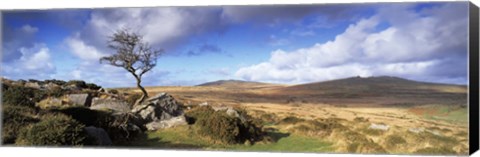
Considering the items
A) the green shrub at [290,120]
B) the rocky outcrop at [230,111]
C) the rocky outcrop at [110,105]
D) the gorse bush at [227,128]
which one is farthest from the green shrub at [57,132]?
the green shrub at [290,120]

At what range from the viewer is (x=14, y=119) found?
46.8 feet

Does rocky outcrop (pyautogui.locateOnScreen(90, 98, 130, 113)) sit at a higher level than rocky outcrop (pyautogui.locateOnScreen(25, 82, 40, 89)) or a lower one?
lower

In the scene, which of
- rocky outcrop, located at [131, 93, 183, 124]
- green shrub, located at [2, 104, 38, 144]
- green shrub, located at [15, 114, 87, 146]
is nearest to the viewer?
green shrub, located at [15, 114, 87, 146]

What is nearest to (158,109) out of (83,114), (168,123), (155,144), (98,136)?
(168,123)

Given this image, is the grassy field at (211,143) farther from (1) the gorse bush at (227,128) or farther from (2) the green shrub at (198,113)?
(2) the green shrub at (198,113)

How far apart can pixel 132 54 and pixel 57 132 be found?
2.02 metres

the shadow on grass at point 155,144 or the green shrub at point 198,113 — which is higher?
the green shrub at point 198,113

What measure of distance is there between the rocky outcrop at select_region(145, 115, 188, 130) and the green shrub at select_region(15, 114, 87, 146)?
1287 mm

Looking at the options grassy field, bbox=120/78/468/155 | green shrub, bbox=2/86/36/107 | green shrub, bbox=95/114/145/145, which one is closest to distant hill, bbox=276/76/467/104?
grassy field, bbox=120/78/468/155

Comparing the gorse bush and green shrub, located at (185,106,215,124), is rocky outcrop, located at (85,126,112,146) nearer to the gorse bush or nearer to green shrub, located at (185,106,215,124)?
green shrub, located at (185,106,215,124)

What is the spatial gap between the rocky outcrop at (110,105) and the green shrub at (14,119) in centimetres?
116

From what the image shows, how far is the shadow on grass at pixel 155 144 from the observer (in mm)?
13828

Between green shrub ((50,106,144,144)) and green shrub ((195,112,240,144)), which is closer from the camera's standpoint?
green shrub ((195,112,240,144))

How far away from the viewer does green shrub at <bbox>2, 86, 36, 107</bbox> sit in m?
14.4
